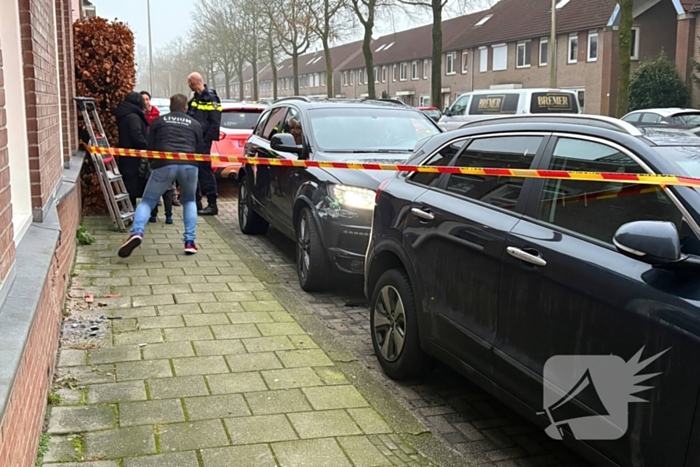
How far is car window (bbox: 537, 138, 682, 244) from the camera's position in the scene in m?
3.07

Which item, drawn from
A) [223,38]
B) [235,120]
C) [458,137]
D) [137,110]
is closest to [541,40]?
[223,38]

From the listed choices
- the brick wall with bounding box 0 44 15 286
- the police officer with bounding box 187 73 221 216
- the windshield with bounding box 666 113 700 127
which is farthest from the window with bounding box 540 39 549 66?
the brick wall with bounding box 0 44 15 286

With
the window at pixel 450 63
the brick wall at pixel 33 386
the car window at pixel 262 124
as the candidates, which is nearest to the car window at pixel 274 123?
the car window at pixel 262 124

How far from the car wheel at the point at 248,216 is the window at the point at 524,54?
127 feet

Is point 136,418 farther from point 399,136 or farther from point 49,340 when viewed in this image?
point 399,136

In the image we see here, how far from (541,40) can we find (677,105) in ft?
40.6

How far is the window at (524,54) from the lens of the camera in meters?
45.3

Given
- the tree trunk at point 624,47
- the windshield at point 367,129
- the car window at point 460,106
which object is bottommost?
the windshield at point 367,129

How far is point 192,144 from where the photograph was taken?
826 centimetres

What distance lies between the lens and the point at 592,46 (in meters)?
40.3

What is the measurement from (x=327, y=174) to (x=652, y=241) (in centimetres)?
433

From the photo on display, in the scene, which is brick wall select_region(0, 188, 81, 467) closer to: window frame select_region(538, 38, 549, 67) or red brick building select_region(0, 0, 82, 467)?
red brick building select_region(0, 0, 82, 467)

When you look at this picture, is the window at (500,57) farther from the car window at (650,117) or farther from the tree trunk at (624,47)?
the tree trunk at (624,47)

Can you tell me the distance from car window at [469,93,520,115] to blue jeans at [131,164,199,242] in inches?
616
